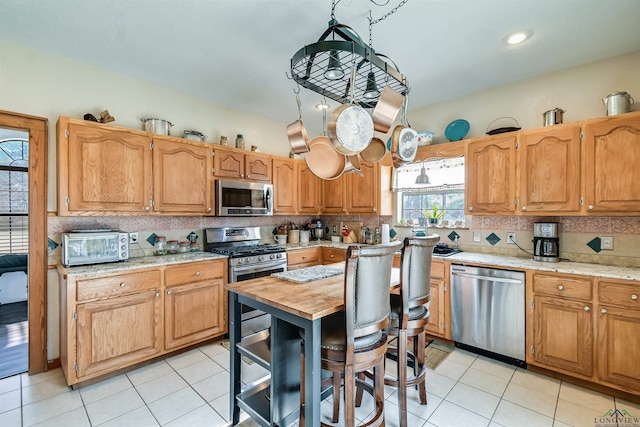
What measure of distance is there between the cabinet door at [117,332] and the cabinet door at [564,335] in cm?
334

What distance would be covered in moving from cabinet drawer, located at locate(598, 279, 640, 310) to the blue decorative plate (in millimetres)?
1900

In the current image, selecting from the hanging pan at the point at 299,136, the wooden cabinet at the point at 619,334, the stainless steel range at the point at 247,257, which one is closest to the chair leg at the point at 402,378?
the hanging pan at the point at 299,136

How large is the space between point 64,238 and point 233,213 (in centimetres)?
151

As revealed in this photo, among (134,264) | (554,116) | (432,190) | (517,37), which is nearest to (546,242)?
(554,116)

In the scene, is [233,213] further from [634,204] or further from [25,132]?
[634,204]

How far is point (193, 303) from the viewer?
286cm

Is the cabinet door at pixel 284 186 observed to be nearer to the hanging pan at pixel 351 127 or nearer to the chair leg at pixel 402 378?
the hanging pan at pixel 351 127

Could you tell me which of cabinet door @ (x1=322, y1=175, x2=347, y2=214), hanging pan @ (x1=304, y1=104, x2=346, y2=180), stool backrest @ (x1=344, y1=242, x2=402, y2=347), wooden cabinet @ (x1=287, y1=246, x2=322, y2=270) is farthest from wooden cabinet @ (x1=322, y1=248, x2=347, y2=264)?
stool backrest @ (x1=344, y1=242, x2=402, y2=347)

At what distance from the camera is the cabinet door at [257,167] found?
3.62 metres

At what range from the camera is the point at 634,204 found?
2264 mm

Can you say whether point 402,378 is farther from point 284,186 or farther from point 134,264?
point 284,186

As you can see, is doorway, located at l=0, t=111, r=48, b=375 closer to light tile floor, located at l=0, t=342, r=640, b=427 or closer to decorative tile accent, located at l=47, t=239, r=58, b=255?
decorative tile accent, located at l=47, t=239, r=58, b=255

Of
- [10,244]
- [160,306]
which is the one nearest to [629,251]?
[160,306]

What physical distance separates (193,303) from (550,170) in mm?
3585
